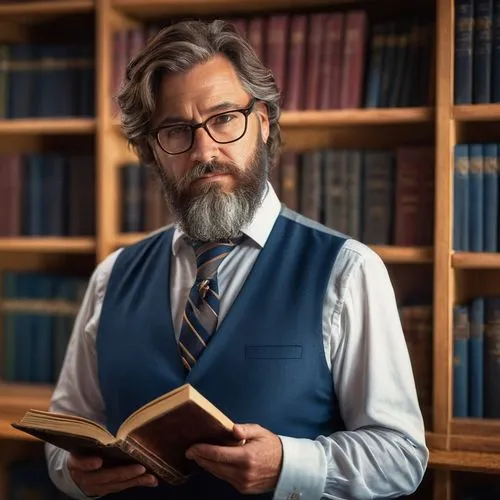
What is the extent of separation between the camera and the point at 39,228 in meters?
2.27

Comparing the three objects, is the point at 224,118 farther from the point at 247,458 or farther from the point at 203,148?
the point at 247,458

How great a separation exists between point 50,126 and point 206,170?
3.01 ft

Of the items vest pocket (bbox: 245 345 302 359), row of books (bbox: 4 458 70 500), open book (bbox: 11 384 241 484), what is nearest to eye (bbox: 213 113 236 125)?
vest pocket (bbox: 245 345 302 359)

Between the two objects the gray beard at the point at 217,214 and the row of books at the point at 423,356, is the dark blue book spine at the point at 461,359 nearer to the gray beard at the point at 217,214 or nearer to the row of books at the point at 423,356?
the row of books at the point at 423,356

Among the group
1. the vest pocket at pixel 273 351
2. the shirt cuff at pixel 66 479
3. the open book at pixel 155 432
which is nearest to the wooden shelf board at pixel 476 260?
the vest pocket at pixel 273 351

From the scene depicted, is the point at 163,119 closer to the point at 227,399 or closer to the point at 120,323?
the point at 120,323

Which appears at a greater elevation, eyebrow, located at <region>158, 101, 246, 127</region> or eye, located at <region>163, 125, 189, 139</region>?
eyebrow, located at <region>158, 101, 246, 127</region>

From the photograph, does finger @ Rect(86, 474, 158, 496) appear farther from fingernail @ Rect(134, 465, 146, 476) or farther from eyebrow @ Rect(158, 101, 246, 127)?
eyebrow @ Rect(158, 101, 246, 127)

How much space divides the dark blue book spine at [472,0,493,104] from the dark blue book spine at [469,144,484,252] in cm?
12

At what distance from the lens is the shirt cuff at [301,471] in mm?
1236

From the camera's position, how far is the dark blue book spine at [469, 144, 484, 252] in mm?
1864

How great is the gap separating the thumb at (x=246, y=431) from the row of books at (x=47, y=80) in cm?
128

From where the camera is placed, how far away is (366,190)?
200 centimetres

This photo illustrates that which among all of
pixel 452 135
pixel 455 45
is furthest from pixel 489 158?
pixel 455 45
